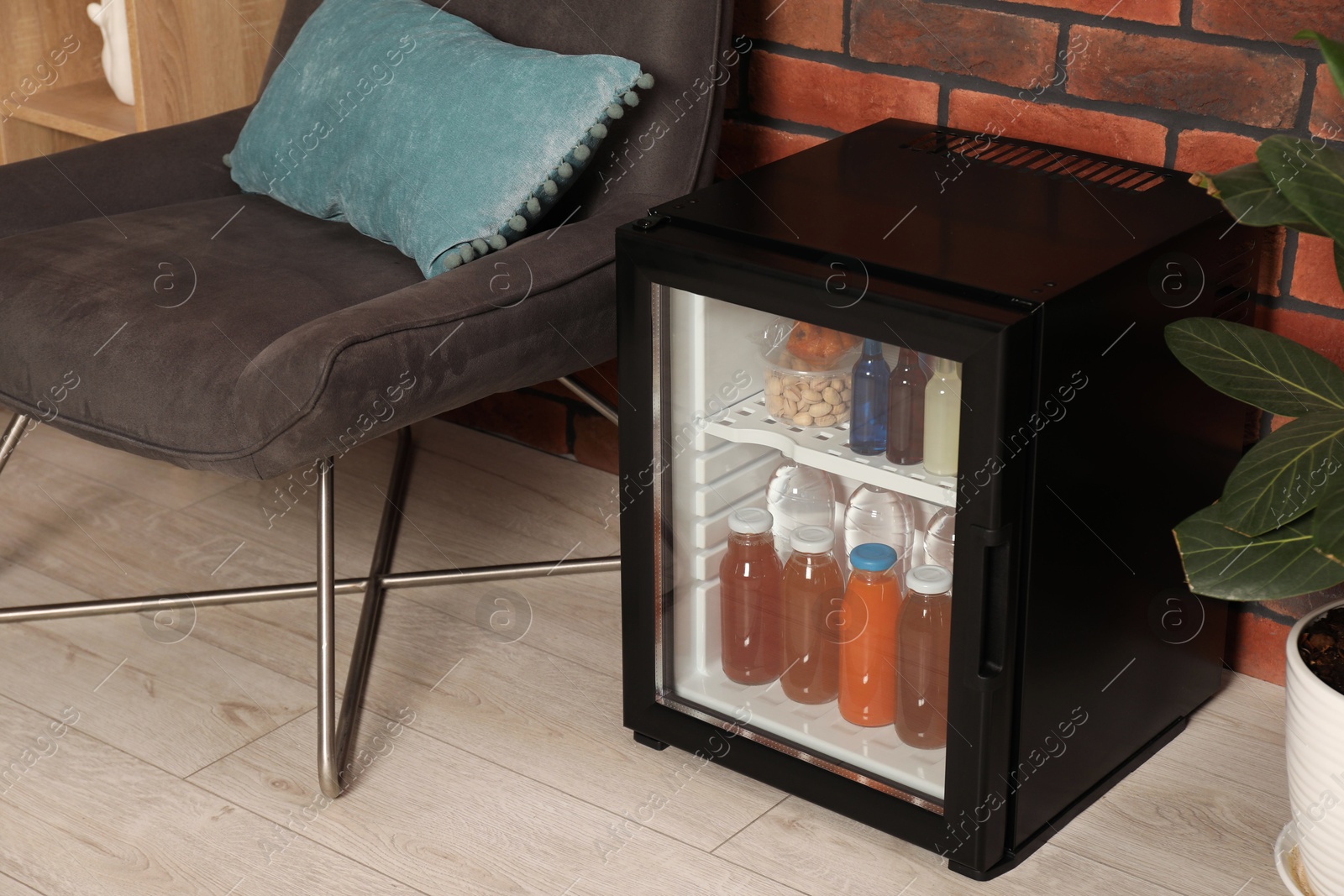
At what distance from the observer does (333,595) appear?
1312mm

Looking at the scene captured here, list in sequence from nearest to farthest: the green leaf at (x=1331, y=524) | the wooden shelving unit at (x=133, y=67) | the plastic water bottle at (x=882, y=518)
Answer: the green leaf at (x=1331, y=524)
the plastic water bottle at (x=882, y=518)
the wooden shelving unit at (x=133, y=67)

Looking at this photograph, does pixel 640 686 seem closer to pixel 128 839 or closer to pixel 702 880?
pixel 702 880

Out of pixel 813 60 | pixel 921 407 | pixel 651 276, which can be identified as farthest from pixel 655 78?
pixel 921 407

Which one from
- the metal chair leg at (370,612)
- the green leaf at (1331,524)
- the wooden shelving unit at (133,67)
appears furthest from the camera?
the wooden shelving unit at (133,67)

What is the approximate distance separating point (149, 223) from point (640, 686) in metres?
0.73

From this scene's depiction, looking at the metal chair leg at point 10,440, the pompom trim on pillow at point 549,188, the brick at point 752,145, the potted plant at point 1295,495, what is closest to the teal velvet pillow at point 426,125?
the pompom trim on pillow at point 549,188

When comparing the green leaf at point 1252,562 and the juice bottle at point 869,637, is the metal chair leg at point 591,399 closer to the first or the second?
the juice bottle at point 869,637

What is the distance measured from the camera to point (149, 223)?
60.6 inches

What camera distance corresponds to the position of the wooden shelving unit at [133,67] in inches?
70.2

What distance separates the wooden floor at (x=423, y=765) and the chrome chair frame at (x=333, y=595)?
20 millimetres

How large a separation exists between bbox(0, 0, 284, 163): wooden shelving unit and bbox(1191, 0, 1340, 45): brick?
1185mm

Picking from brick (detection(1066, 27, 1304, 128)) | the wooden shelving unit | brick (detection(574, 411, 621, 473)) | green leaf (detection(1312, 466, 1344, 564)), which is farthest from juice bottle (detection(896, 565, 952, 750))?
the wooden shelving unit

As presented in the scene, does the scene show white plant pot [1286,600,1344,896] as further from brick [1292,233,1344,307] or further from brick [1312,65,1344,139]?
brick [1312,65,1344,139]

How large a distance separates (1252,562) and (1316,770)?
19cm
